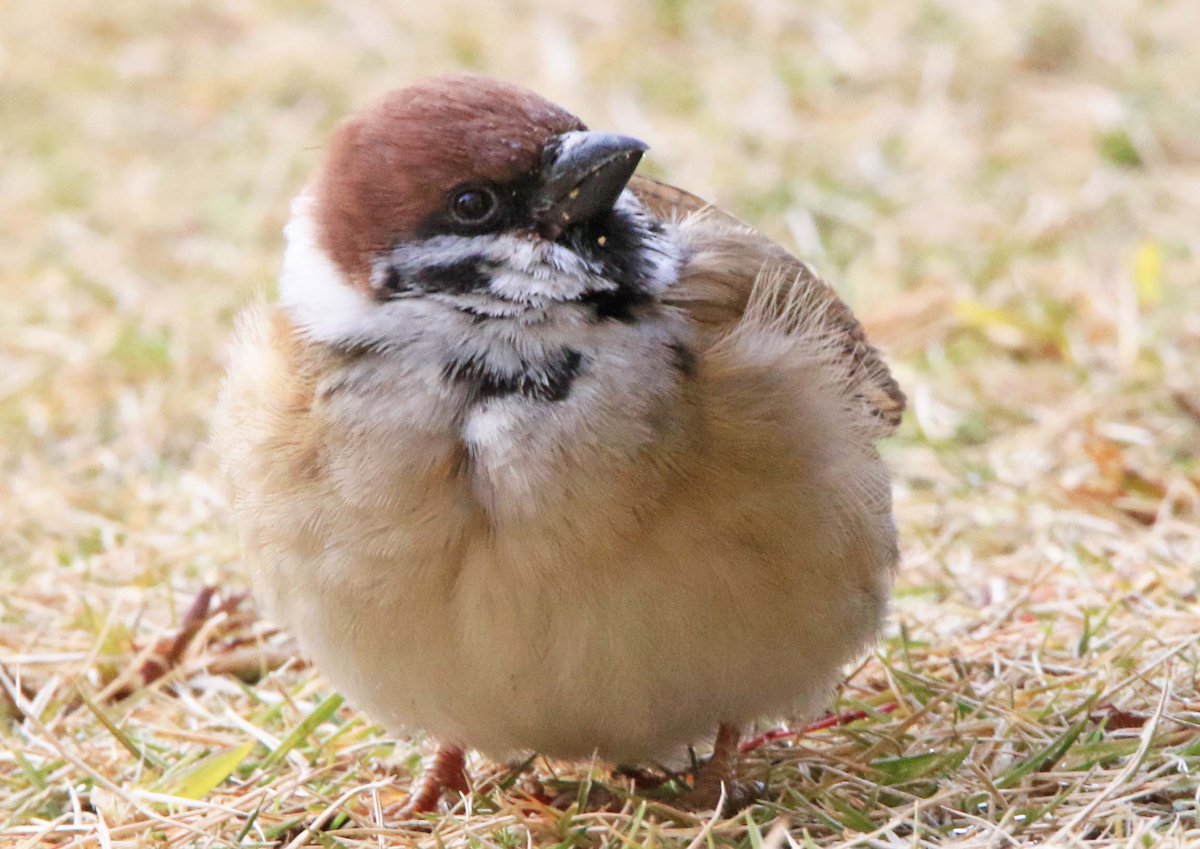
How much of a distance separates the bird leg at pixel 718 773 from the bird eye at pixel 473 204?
47.3 inches

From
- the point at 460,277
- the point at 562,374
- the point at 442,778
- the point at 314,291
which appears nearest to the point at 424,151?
the point at 460,277

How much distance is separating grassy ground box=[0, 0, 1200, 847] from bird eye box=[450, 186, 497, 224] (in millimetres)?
1210

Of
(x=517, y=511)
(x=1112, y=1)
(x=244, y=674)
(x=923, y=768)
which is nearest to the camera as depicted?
(x=517, y=511)

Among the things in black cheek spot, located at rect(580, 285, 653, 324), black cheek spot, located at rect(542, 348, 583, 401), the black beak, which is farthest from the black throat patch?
the black beak

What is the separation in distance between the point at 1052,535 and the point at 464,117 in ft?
7.64

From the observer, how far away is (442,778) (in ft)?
13.0

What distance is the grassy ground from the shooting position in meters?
3.75

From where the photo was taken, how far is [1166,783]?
344 centimetres

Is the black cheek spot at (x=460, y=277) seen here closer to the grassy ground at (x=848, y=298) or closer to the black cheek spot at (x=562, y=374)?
the black cheek spot at (x=562, y=374)

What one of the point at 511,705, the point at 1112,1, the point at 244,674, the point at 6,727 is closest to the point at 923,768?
the point at 511,705

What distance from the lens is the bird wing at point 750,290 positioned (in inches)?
147

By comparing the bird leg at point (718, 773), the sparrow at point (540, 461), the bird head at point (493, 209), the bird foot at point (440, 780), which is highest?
the bird head at point (493, 209)

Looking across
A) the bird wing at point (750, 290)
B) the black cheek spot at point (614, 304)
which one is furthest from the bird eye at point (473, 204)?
the bird wing at point (750, 290)

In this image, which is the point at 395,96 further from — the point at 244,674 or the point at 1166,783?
the point at 1166,783
